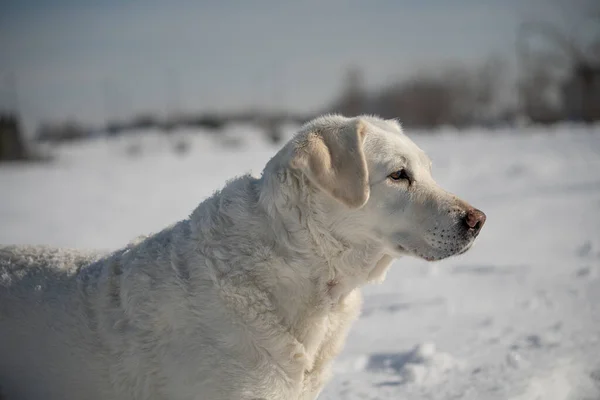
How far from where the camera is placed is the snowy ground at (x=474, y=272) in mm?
3996

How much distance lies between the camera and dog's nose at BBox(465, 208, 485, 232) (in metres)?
3.00

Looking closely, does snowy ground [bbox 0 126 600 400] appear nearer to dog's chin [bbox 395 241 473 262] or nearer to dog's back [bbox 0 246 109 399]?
dog's chin [bbox 395 241 473 262]

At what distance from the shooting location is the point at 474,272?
715 centimetres

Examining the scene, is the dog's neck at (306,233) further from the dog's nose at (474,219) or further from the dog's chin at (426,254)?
the dog's nose at (474,219)

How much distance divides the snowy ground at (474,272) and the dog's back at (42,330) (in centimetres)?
177

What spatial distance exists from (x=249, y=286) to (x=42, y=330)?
1236 millimetres

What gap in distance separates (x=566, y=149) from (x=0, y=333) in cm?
1678

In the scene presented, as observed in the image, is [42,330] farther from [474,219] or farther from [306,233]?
[474,219]

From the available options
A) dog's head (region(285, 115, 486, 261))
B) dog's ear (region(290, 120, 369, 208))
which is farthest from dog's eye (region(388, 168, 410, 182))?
dog's ear (region(290, 120, 369, 208))

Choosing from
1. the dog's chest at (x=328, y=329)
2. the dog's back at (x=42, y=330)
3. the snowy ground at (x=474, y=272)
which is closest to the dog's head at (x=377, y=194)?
the dog's chest at (x=328, y=329)

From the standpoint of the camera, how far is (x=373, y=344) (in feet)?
16.1

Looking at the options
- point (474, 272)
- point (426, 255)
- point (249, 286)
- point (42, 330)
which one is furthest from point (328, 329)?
point (474, 272)

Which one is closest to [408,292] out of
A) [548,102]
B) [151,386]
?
[151,386]

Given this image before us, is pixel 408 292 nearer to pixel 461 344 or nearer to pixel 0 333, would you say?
pixel 461 344
